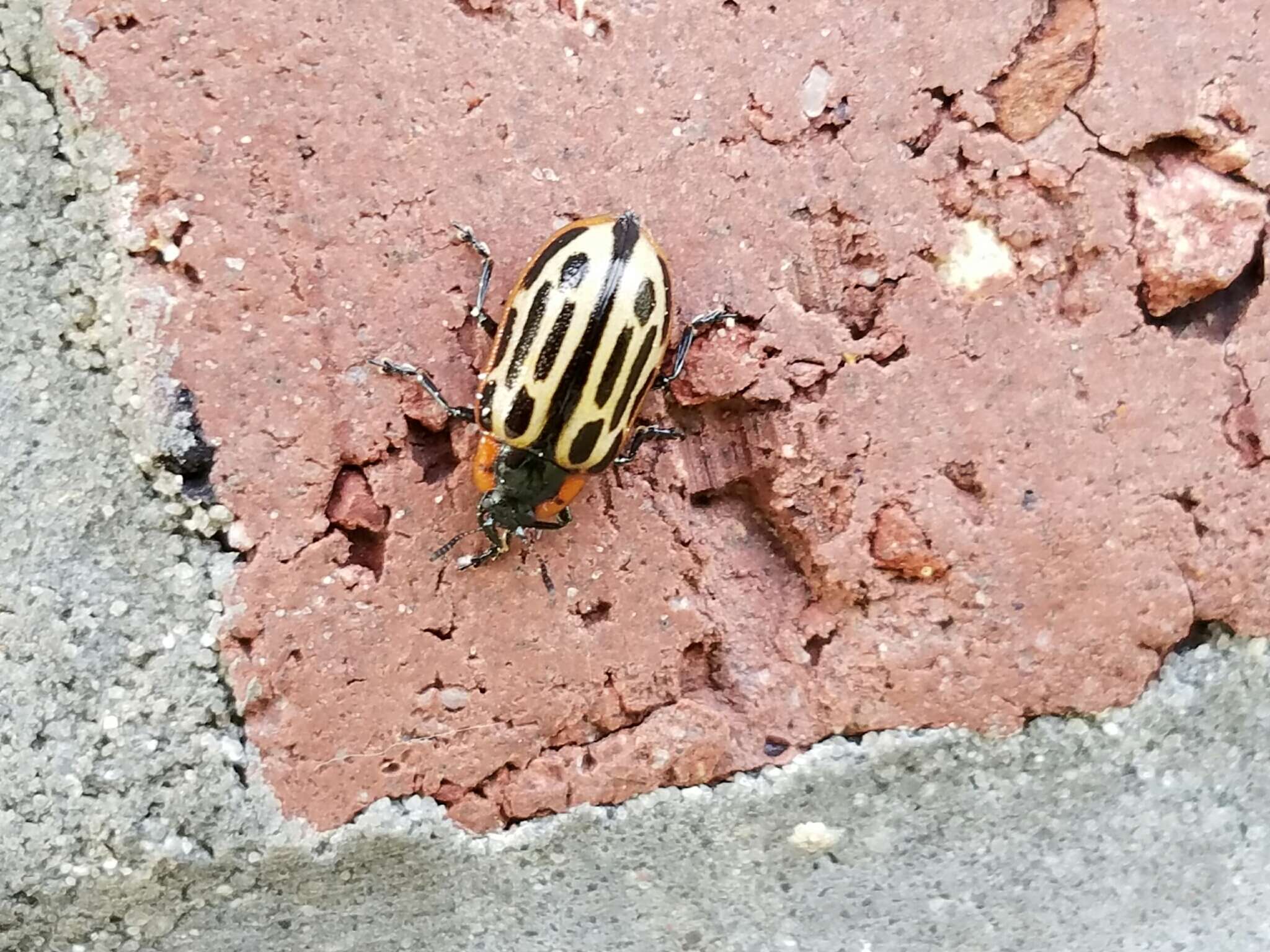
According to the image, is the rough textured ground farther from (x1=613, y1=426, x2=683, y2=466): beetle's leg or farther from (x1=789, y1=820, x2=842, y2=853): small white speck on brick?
(x1=789, y1=820, x2=842, y2=853): small white speck on brick

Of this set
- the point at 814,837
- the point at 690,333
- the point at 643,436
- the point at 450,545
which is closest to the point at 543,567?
the point at 450,545

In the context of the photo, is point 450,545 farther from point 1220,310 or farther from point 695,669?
point 1220,310

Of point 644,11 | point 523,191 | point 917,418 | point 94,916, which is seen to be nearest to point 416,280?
point 523,191

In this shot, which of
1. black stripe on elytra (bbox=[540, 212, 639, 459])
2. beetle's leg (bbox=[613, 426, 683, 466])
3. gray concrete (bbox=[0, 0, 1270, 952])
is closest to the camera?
gray concrete (bbox=[0, 0, 1270, 952])

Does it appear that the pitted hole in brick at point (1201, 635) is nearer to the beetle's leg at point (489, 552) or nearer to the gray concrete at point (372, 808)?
the gray concrete at point (372, 808)

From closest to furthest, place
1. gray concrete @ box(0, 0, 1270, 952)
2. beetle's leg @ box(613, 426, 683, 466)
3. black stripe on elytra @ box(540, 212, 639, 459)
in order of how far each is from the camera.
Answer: gray concrete @ box(0, 0, 1270, 952)
black stripe on elytra @ box(540, 212, 639, 459)
beetle's leg @ box(613, 426, 683, 466)

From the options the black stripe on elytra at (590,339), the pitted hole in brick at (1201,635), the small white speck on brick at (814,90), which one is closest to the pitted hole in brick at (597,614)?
the black stripe on elytra at (590,339)

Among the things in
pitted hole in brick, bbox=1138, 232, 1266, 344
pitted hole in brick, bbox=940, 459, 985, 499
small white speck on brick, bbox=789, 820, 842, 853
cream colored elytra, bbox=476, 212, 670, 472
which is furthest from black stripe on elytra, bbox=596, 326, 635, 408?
pitted hole in brick, bbox=1138, 232, 1266, 344
